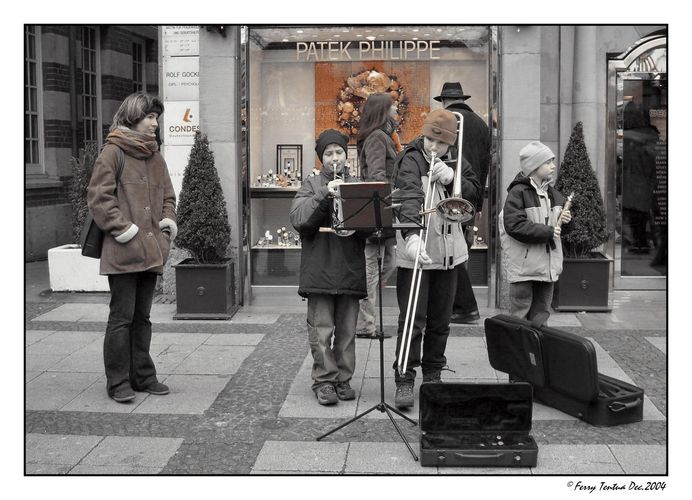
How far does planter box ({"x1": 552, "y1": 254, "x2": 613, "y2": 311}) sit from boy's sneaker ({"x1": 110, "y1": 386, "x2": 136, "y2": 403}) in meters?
4.67

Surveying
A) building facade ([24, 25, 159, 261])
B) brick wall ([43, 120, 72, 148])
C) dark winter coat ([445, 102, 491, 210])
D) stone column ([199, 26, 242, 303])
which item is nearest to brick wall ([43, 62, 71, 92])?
building facade ([24, 25, 159, 261])

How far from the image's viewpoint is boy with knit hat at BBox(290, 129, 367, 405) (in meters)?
5.70

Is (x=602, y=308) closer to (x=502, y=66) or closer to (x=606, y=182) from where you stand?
(x=606, y=182)

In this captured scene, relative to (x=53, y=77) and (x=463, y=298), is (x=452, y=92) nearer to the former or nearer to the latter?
(x=463, y=298)

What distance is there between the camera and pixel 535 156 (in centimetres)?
611

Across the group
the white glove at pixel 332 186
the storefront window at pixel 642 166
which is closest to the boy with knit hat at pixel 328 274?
the white glove at pixel 332 186

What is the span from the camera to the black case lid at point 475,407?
16.3ft

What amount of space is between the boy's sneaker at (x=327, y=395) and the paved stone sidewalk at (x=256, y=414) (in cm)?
6

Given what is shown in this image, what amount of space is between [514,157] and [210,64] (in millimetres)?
3314

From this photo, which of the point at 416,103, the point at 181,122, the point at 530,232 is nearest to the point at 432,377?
the point at 530,232

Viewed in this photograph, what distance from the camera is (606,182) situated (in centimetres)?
1030

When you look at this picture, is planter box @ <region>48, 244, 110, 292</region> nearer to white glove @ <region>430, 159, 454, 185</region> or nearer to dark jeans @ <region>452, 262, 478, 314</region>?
dark jeans @ <region>452, 262, 478, 314</region>

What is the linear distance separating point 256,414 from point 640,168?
648 centimetres

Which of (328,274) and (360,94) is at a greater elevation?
(360,94)
